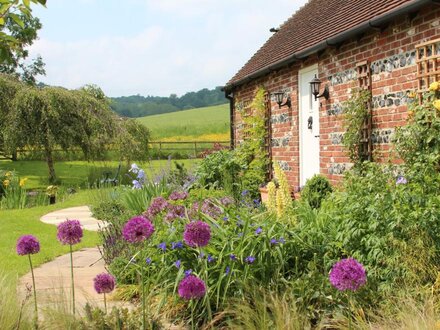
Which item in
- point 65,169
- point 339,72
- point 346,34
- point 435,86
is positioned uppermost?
point 346,34

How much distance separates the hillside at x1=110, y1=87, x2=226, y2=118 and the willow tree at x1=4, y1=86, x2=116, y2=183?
54.7 m

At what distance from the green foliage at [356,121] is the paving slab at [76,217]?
4.48m

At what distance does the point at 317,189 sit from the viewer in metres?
8.28

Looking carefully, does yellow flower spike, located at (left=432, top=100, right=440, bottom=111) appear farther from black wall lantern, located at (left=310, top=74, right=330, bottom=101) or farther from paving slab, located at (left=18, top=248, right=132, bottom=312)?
paving slab, located at (left=18, top=248, right=132, bottom=312)

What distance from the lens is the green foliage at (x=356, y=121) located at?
7.76 m

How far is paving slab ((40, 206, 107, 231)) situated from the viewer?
993 cm

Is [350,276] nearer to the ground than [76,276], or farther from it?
farther from it

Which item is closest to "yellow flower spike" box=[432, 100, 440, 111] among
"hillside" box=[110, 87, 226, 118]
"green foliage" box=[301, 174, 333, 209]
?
"green foliage" box=[301, 174, 333, 209]

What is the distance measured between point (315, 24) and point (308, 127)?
2.32 metres

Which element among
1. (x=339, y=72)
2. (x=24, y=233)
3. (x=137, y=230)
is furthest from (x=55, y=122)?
(x=137, y=230)

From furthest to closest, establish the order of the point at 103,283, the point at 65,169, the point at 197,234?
the point at 65,169, the point at 103,283, the point at 197,234

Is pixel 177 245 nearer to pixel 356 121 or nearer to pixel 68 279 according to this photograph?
pixel 68 279

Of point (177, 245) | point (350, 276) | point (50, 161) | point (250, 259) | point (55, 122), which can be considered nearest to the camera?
point (350, 276)

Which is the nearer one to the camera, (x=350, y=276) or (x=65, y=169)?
(x=350, y=276)
